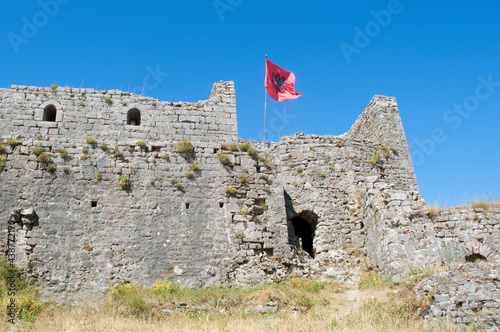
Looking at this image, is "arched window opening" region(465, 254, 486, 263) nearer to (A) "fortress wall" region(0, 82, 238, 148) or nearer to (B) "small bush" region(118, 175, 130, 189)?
(A) "fortress wall" region(0, 82, 238, 148)

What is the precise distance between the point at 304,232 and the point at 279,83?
689 cm

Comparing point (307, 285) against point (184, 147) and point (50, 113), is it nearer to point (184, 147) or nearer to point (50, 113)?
point (184, 147)

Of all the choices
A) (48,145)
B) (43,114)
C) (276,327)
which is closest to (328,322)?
(276,327)

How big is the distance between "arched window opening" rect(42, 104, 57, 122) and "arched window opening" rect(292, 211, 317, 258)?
9.25 meters

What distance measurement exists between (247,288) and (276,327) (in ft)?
8.81

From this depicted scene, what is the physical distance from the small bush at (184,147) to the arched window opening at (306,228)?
494 centimetres

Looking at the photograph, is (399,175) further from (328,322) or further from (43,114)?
(43,114)

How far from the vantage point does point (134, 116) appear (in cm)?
1619

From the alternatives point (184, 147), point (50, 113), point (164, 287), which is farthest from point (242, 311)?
point (50, 113)

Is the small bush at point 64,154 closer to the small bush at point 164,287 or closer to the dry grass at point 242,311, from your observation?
the dry grass at point 242,311

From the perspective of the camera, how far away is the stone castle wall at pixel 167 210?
13.3 metres

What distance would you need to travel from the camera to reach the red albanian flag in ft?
68.5

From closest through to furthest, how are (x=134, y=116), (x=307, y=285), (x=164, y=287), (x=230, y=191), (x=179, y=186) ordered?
(x=164, y=287)
(x=307, y=285)
(x=179, y=186)
(x=230, y=191)
(x=134, y=116)

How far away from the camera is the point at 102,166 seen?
570 inches
